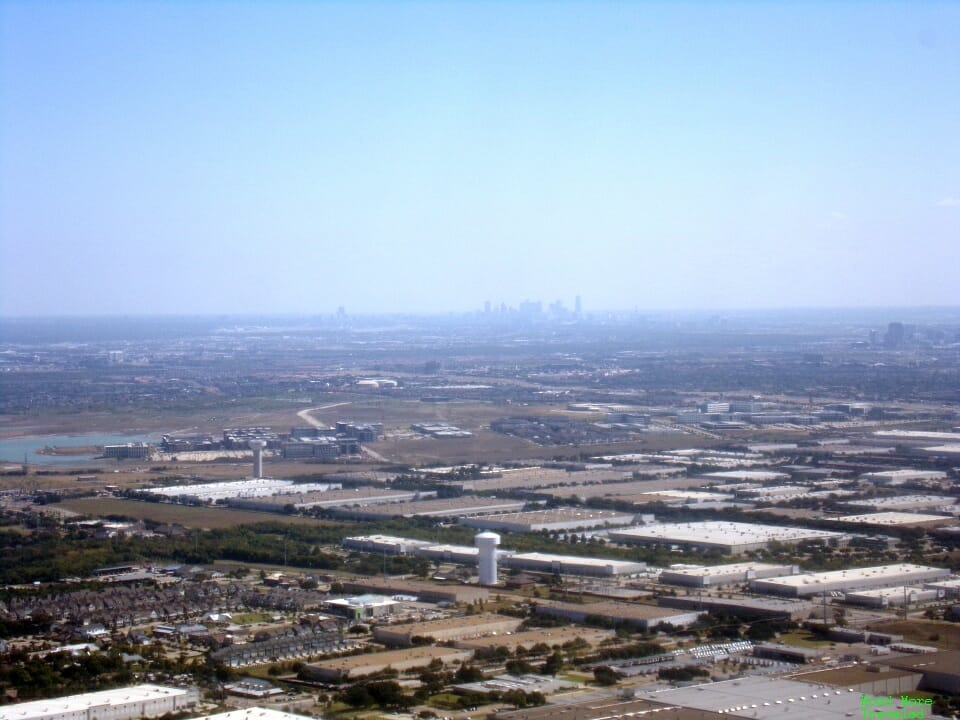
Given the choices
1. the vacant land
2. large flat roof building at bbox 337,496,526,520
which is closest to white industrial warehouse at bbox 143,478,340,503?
large flat roof building at bbox 337,496,526,520

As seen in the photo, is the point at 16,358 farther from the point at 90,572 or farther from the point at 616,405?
the point at 90,572

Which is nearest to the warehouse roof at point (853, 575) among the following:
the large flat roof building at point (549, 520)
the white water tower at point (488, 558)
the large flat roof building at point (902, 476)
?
the white water tower at point (488, 558)

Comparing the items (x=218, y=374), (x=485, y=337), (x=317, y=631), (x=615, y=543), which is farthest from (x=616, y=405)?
(x=485, y=337)

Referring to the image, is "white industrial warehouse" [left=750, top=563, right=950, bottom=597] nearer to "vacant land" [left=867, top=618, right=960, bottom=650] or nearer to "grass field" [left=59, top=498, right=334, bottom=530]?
"vacant land" [left=867, top=618, right=960, bottom=650]

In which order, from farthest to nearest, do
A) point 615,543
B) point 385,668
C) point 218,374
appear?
point 218,374, point 615,543, point 385,668

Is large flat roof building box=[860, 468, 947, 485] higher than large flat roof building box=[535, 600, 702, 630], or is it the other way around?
large flat roof building box=[535, 600, 702, 630]

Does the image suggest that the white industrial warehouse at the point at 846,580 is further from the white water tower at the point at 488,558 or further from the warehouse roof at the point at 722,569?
the white water tower at the point at 488,558

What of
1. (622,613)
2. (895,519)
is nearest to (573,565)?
(622,613)
